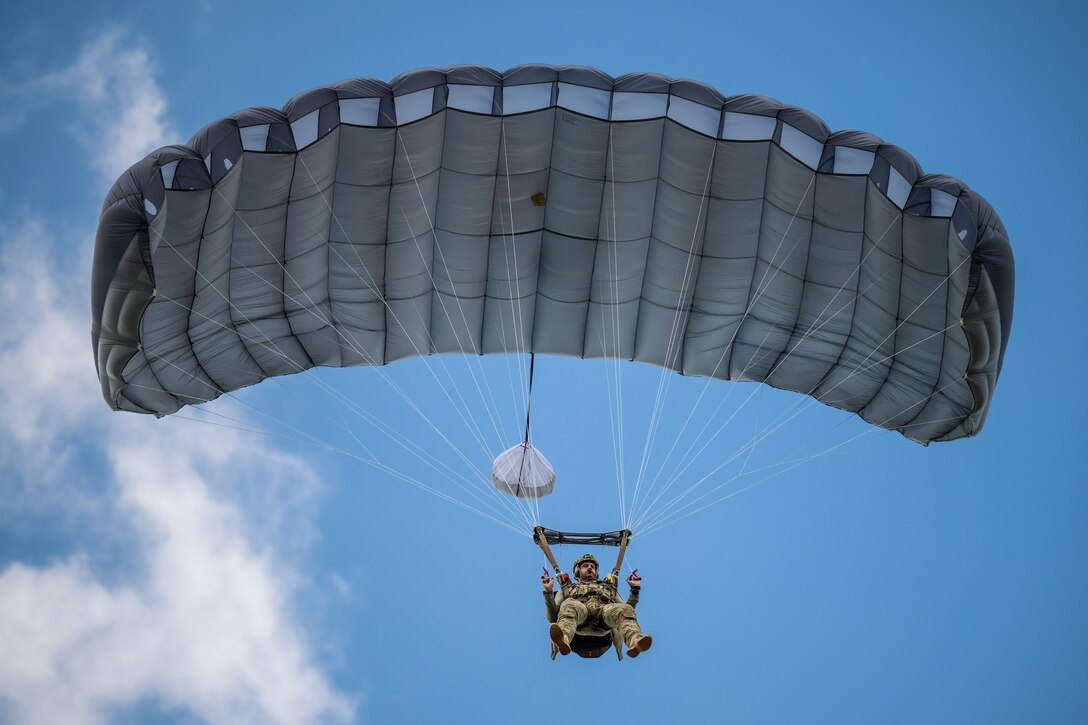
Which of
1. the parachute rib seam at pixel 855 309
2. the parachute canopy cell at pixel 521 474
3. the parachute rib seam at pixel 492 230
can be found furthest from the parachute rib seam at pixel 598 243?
the parachute rib seam at pixel 855 309

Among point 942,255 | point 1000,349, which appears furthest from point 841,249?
point 1000,349

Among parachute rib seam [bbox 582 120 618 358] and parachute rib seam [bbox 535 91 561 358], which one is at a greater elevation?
parachute rib seam [bbox 535 91 561 358]

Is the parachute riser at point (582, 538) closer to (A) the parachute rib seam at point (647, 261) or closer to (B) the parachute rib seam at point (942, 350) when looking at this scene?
(A) the parachute rib seam at point (647, 261)

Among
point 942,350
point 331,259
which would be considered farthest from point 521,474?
point 942,350

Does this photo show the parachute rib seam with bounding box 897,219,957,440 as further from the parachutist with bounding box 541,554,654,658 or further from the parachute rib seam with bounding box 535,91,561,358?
the parachutist with bounding box 541,554,654,658

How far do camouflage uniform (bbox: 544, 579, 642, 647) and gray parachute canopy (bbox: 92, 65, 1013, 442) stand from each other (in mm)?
3823

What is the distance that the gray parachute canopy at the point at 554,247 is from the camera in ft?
42.4

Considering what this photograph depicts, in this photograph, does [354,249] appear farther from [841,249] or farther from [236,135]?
[841,249]

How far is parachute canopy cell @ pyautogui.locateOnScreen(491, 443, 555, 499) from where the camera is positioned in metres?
15.3

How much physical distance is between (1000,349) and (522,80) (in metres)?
5.89

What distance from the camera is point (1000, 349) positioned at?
13.7 m

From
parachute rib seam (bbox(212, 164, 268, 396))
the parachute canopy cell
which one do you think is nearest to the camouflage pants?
the parachute canopy cell

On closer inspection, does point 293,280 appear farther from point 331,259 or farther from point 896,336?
point 896,336

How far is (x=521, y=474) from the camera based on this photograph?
1529 centimetres
